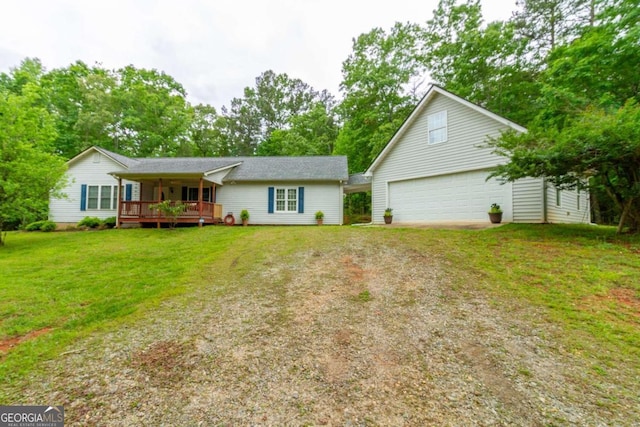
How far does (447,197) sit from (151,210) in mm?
14583

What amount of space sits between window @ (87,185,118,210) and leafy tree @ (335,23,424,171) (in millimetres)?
17349

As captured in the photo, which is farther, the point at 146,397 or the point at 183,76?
the point at 183,76

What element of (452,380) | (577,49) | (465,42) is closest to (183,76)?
(465,42)

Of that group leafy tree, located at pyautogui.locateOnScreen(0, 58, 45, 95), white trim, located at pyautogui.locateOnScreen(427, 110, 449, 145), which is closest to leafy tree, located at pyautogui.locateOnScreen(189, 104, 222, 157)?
leafy tree, located at pyautogui.locateOnScreen(0, 58, 45, 95)

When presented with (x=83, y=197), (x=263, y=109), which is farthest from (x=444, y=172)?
(x=263, y=109)

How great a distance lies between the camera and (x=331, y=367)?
112 inches

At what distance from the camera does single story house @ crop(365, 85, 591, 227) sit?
9.71 metres

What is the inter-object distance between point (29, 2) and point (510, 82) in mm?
25828

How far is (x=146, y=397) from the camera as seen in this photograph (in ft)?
8.26

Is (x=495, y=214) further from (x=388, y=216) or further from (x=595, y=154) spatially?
(x=388, y=216)

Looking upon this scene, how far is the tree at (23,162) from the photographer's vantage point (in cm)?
969

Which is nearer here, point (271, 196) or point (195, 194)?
point (271, 196)

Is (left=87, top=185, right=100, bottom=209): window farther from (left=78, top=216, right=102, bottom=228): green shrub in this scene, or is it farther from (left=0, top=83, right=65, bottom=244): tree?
(left=0, top=83, right=65, bottom=244): tree

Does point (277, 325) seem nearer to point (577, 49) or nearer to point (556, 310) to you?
point (556, 310)
